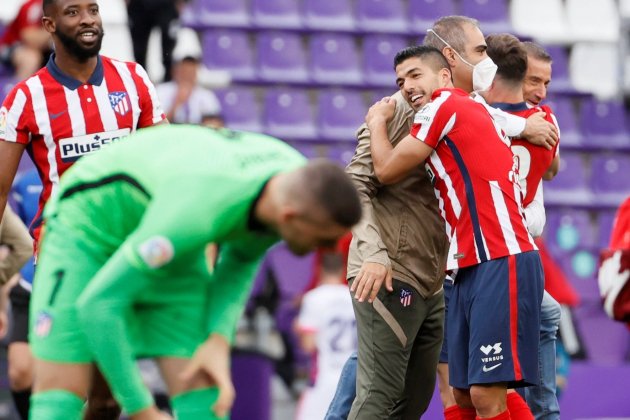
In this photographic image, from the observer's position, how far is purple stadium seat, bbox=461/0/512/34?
14570mm

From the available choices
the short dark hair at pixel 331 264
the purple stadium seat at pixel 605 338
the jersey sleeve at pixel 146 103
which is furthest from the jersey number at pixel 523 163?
the purple stadium seat at pixel 605 338

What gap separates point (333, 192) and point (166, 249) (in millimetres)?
543

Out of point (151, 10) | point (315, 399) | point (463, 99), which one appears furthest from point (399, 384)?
point (151, 10)

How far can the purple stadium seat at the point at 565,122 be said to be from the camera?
45.7 feet

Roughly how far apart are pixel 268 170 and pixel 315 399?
4740mm

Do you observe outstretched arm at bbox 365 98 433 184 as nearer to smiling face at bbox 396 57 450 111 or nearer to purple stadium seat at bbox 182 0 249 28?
smiling face at bbox 396 57 450 111

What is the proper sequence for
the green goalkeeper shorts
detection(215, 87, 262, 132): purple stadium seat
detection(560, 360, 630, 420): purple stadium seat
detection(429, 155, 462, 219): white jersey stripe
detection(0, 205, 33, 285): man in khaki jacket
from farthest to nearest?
1. detection(215, 87, 262, 132): purple stadium seat
2. detection(560, 360, 630, 420): purple stadium seat
3. detection(0, 205, 33, 285): man in khaki jacket
4. detection(429, 155, 462, 219): white jersey stripe
5. the green goalkeeper shorts

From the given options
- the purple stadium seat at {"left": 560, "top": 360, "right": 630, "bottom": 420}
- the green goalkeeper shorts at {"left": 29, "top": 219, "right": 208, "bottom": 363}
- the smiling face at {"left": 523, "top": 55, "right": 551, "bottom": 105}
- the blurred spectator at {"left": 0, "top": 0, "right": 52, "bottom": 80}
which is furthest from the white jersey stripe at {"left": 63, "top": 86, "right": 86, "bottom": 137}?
the blurred spectator at {"left": 0, "top": 0, "right": 52, "bottom": 80}

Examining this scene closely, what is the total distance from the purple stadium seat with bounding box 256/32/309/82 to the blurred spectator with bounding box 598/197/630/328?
6644 mm

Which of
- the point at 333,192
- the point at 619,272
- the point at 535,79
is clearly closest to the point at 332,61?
the point at 619,272

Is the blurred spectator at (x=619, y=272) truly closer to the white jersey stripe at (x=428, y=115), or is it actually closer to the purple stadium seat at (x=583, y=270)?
the white jersey stripe at (x=428, y=115)

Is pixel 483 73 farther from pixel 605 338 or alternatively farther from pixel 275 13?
pixel 275 13

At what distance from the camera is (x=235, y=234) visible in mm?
4254

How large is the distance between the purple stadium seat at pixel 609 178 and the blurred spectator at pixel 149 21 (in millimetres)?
4697
